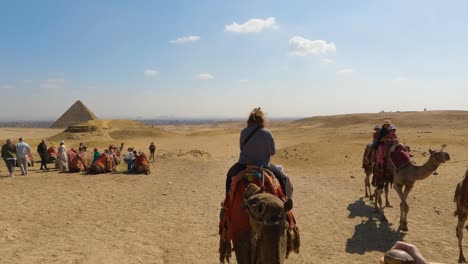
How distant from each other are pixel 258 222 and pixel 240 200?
1511mm

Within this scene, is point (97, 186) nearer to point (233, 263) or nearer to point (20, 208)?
point (20, 208)

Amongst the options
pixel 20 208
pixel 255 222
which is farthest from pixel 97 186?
pixel 255 222

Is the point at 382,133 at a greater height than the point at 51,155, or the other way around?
the point at 382,133

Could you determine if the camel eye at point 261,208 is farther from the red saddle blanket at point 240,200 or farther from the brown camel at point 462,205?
the brown camel at point 462,205

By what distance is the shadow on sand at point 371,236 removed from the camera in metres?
7.32

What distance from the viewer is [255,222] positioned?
9.14 feet

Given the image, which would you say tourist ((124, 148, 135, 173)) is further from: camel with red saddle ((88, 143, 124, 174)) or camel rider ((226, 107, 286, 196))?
camel rider ((226, 107, 286, 196))

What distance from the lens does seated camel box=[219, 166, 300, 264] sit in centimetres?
264

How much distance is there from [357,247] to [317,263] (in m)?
1.29

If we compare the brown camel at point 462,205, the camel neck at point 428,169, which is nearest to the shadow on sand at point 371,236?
the brown camel at point 462,205

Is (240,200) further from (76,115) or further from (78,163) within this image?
(76,115)

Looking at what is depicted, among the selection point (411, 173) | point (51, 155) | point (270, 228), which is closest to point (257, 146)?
point (270, 228)

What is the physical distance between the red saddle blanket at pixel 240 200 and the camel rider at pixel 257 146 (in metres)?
0.40

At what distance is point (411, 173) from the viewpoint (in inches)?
320
